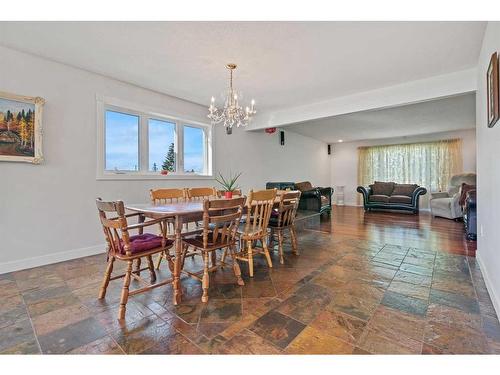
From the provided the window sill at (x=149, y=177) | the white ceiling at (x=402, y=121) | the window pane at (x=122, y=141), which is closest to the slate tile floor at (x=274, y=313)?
the window sill at (x=149, y=177)

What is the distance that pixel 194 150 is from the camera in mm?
4457

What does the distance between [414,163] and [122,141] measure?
26.6 feet

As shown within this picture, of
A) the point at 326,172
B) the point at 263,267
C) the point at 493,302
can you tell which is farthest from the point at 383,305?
the point at 326,172

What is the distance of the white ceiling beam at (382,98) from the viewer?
3.06 m

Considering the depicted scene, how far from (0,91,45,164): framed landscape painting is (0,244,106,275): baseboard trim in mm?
1102

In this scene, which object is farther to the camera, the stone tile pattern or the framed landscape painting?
the framed landscape painting

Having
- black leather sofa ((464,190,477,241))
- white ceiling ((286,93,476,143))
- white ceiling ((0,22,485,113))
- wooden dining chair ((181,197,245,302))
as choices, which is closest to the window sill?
white ceiling ((0,22,485,113))

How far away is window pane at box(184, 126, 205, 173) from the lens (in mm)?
4301

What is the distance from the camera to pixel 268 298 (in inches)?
76.1

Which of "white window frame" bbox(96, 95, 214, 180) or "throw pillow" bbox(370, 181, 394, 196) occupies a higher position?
"white window frame" bbox(96, 95, 214, 180)

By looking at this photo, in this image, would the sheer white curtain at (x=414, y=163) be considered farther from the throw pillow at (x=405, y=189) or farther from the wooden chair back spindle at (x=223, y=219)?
the wooden chair back spindle at (x=223, y=219)

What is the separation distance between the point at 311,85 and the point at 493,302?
307cm

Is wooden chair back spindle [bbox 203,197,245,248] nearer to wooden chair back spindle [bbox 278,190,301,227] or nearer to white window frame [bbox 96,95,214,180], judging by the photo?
wooden chair back spindle [bbox 278,190,301,227]

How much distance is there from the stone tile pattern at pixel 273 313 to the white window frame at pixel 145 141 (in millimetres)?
1351
